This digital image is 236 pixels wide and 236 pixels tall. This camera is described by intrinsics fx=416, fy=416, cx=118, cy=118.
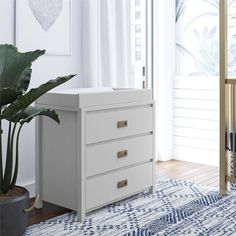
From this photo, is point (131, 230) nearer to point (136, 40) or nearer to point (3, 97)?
point (3, 97)

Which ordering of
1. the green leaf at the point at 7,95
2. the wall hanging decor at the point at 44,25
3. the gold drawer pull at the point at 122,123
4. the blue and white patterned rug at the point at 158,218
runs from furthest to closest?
the wall hanging decor at the point at 44,25
the gold drawer pull at the point at 122,123
the blue and white patterned rug at the point at 158,218
the green leaf at the point at 7,95

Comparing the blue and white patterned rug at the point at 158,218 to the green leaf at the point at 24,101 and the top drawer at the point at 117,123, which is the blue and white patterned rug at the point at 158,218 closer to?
the top drawer at the point at 117,123

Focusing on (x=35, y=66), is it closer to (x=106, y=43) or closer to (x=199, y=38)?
(x=106, y=43)

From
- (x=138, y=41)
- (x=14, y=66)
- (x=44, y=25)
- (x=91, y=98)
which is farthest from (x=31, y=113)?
(x=138, y=41)

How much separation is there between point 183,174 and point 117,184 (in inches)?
44.6

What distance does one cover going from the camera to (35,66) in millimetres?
3135

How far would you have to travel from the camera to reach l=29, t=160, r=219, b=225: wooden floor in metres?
2.89

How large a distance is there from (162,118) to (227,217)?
71.8 inches

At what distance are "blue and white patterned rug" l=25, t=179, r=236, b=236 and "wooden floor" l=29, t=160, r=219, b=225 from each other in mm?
198

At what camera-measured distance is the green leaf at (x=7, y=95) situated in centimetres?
214

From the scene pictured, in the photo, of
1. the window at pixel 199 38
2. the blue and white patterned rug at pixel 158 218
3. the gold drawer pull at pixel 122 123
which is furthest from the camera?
the window at pixel 199 38

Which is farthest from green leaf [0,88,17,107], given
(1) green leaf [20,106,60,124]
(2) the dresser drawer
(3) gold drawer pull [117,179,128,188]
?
(3) gold drawer pull [117,179,128,188]

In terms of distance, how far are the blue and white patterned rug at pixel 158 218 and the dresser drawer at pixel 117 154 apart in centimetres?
30

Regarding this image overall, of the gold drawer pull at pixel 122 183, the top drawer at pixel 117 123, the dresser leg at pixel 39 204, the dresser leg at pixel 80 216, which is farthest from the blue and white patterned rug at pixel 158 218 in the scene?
the top drawer at pixel 117 123
